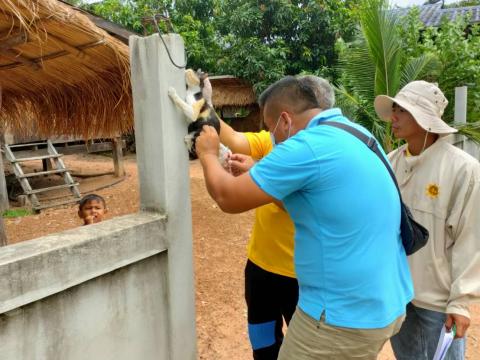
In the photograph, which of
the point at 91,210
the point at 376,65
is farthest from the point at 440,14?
the point at 91,210

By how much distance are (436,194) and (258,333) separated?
1247 mm

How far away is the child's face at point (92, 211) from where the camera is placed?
358cm

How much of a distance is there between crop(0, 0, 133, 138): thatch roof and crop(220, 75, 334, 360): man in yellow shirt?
0.96 meters

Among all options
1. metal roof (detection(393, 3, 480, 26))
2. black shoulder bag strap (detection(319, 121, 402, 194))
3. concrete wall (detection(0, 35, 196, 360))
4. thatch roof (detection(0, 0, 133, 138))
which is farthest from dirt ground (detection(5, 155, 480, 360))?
metal roof (detection(393, 3, 480, 26))

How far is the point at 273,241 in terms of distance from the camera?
7.81 ft

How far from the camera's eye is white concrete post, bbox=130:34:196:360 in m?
2.10

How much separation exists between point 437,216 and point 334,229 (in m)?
0.76

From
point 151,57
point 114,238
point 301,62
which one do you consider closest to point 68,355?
point 114,238

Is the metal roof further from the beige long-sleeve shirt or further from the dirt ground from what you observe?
the beige long-sleeve shirt

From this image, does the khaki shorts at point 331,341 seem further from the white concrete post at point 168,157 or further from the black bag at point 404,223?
the white concrete post at point 168,157

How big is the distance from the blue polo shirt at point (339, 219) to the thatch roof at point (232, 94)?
38.4 feet

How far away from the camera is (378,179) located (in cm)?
153

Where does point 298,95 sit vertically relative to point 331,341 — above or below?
above

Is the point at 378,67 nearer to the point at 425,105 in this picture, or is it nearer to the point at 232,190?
the point at 425,105
